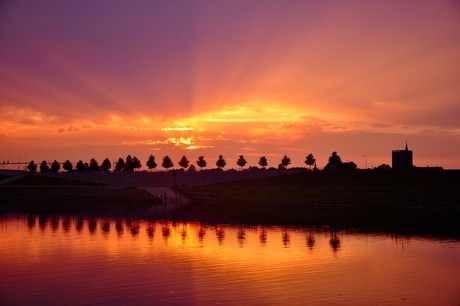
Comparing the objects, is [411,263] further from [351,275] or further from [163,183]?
[163,183]

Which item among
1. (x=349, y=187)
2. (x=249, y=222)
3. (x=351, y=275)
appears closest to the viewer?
(x=351, y=275)

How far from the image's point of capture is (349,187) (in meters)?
113

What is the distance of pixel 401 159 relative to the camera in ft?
453

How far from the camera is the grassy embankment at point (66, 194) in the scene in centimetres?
11723

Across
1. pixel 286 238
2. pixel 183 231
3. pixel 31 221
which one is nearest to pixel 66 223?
pixel 31 221

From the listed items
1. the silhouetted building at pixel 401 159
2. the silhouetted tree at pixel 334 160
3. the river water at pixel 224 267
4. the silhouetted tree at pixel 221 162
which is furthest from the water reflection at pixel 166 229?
the silhouetted tree at pixel 221 162

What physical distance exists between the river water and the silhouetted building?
84007 millimetres

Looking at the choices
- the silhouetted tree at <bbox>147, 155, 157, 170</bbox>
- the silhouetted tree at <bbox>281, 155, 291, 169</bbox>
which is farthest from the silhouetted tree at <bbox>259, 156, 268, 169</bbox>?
the silhouetted tree at <bbox>147, 155, 157, 170</bbox>

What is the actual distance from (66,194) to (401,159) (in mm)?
80297

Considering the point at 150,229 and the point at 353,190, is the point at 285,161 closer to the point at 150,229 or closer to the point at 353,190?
the point at 353,190

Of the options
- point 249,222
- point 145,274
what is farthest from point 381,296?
point 249,222

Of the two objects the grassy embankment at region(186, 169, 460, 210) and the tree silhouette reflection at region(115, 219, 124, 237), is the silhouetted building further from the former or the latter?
the tree silhouette reflection at region(115, 219, 124, 237)

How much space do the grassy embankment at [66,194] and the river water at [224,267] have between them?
58.2 metres

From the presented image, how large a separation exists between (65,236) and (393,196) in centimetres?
6442
